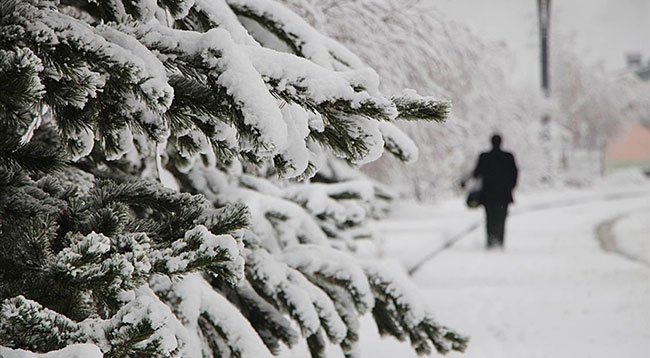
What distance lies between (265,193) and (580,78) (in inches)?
1861

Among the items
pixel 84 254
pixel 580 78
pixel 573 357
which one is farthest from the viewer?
pixel 580 78

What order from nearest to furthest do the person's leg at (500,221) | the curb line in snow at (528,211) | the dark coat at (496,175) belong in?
the curb line in snow at (528,211)
the dark coat at (496,175)
the person's leg at (500,221)

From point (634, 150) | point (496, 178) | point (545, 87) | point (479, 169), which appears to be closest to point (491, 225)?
point (496, 178)

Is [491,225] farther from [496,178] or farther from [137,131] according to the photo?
[137,131]

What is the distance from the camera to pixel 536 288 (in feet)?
24.8


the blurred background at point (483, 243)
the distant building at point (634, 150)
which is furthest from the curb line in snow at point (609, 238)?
the distant building at point (634, 150)

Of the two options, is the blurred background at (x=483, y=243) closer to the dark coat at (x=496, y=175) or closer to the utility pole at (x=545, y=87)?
the dark coat at (x=496, y=175)

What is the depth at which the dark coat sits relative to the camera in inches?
410

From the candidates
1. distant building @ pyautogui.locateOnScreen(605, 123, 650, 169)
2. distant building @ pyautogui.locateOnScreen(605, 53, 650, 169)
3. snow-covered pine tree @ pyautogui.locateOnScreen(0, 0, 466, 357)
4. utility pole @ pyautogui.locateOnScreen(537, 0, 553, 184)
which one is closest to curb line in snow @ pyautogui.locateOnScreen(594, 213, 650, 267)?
snow-covered pine tree @ pyautogui.locateOnScreen(0, 0, 466, 357)

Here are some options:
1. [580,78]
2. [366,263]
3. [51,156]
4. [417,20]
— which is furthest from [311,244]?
[580,78]

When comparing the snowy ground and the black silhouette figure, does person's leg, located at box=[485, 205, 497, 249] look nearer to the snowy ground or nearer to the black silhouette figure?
the black silhouette figure

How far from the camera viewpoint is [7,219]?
192 cm

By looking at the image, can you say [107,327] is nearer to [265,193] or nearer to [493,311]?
[265,193]

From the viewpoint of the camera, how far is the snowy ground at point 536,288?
5105 mm
